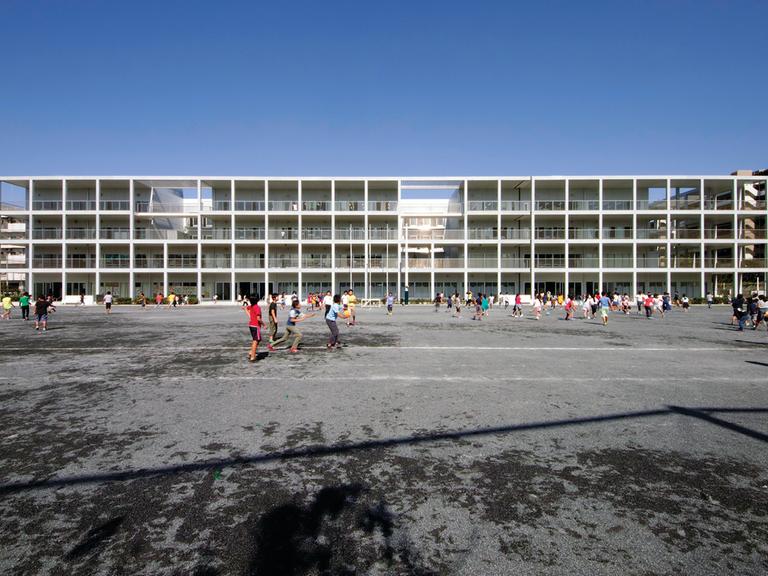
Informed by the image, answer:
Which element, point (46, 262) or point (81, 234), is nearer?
point (46, 262)

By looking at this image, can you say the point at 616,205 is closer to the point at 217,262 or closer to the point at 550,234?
the point at 550,234

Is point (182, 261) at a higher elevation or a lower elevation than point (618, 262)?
higher

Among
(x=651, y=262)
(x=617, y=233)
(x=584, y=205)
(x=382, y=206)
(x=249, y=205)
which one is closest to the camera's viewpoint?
(x=651, y=262)

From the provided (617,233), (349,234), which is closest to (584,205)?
(617,233)

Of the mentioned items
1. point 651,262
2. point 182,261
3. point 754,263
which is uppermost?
point 182,261

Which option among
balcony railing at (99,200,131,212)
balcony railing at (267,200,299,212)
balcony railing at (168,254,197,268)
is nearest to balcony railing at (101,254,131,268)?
balcony railing at (168,254,197,268)

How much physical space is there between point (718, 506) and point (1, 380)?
10561 mm

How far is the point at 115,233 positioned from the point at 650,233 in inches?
2209

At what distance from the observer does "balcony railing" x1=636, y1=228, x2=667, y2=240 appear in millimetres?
43781

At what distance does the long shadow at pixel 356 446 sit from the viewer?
368 centimetres

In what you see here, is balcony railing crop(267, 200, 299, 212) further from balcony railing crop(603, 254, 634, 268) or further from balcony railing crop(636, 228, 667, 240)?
balcony railing crop(636, 228, 667, 240)

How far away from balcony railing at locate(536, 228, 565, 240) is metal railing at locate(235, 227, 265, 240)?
29.5m

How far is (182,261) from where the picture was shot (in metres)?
44.4

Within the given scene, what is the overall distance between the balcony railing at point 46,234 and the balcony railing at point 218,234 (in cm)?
1474
